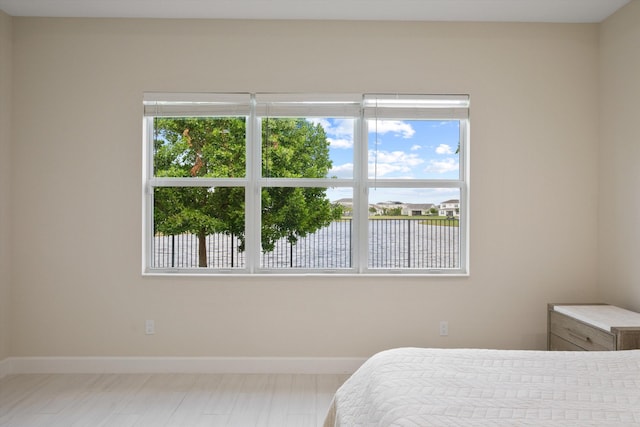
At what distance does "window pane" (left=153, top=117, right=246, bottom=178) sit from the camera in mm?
3691

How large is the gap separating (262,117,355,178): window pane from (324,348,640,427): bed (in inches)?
74.7

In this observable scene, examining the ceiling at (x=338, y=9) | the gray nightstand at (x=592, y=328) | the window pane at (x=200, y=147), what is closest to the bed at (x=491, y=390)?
the gray nightstand at (x=592, y=328)

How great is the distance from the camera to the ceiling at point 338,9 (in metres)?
3.26

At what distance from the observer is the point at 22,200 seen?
11.7 feet

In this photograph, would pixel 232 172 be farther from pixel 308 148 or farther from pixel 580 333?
pixel 580 333

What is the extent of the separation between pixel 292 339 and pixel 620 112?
2882 mm

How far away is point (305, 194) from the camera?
12.2ft

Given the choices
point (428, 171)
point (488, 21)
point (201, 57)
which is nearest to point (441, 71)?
point (488, 21)

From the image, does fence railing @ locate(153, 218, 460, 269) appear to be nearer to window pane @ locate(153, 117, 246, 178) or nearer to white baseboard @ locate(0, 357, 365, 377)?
window pane @ locate(153, 117, 246, 178)

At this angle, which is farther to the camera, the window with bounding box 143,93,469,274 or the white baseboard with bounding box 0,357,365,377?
the window with bounding box 143,93,469,274

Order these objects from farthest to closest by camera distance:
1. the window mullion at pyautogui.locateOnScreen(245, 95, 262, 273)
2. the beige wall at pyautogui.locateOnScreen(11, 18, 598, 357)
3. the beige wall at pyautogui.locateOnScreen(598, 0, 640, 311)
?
the window mullion at pyautogui.locateOnScreen(245, 95, 262, 273) → the beige wall at pyautogui.locateOnScreen(11, 18, 598, 357) → the beige wall at pyautogui.locateOnScreen(598, 0, 640, 311)

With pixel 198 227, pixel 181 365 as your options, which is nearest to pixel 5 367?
pixel 181 365

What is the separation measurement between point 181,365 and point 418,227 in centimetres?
210

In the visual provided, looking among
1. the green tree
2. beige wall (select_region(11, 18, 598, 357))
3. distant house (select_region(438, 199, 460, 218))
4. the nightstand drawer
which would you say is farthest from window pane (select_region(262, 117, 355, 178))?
the nightstand drawer
